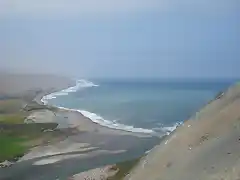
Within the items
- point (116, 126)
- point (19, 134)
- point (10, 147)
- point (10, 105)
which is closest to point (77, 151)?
point (10, 147)

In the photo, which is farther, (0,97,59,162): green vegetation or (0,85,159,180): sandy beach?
(0,97,59,162): green vegetation

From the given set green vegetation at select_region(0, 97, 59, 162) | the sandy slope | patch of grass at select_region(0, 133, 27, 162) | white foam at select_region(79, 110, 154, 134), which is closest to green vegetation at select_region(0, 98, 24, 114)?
green vegetation at select_region(0, 97, 59, 162)

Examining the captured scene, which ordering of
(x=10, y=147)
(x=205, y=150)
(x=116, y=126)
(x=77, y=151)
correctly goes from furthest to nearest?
(x=116, y=126)
(x=10, y=147)
(x=77, y=151)
(x=205, y=150)

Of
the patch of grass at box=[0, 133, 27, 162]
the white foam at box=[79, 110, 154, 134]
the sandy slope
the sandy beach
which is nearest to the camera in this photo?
the sandy slope

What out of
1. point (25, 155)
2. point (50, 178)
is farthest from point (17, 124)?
point (50, 178)

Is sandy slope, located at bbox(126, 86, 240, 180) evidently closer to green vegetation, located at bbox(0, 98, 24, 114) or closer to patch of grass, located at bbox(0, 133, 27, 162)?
patch of grass, located at bbox(0, 133, 27, 162)

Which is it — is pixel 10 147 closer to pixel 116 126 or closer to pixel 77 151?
pixel 77 151

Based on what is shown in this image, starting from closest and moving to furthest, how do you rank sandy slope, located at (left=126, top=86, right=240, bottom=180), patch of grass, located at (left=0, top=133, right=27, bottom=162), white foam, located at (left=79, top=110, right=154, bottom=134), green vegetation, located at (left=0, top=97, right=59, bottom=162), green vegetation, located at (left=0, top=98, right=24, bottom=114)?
sandy slope, located at (left=126, top=86, right=240, bottom=180), patch of grass, located at (left=0, top=133, right=27, bottom=162), green vegetation, located at (left=0, top=97, right=59, bottom=162), white foam, located at (left=79, top=110, right=154, bottom=134), green vegetation, located at (left=0, top=98, right=24, bottom=114)
